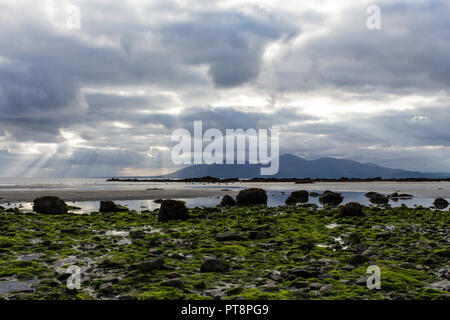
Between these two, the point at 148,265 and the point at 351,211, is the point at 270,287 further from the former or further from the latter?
the point at 351,211

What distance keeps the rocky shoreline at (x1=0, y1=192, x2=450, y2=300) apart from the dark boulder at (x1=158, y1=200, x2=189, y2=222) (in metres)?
1.66

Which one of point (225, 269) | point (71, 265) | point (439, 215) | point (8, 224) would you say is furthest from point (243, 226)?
point (439, 215)

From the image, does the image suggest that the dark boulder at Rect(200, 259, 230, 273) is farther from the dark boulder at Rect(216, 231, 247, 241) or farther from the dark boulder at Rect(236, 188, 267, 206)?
the dark boulder at Rect(236, 188, 267, 206)

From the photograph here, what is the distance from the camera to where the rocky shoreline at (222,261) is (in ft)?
25.7

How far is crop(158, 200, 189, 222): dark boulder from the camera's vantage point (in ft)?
68.7

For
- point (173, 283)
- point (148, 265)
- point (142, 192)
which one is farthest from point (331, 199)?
point (173, 283)

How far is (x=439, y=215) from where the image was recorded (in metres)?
22.9

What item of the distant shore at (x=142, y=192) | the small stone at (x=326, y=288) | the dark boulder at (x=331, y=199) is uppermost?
the small stone at (x=326, y=288)

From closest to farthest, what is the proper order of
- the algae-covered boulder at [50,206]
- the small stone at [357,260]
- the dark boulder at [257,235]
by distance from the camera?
1. the small stone at [357,260]
2. the dark boulder at [257,235]
3. the algae-covered boulder at [50,206]

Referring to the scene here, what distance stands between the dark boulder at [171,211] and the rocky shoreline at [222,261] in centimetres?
166

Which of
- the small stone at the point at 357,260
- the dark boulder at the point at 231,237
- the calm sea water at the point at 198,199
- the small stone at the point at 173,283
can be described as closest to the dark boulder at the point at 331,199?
the calm sea water at the point at 198,199

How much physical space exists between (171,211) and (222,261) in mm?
11592

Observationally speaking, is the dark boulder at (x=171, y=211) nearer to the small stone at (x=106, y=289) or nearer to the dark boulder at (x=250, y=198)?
the small stone at (x=106, y=289)

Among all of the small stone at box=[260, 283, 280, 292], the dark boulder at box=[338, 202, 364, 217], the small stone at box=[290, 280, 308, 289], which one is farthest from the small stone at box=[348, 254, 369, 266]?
the dark boulder at box=[338, 202, 364, 217]
